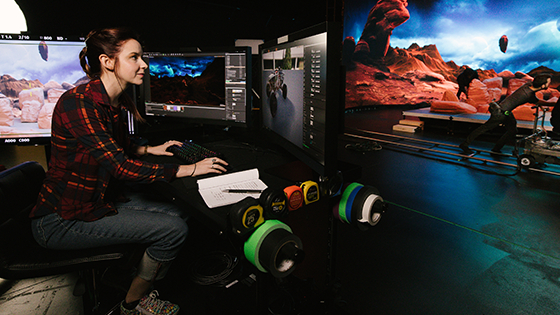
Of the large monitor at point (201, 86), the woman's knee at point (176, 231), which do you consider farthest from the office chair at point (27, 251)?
the large monitor at point (201, 86)

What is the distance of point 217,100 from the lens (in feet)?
6.06

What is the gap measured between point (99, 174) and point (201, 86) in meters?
0.86

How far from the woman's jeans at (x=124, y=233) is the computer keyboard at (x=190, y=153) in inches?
12.9

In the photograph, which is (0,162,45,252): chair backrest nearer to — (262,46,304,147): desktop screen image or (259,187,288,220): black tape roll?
(259,187,288,220): black tape roll

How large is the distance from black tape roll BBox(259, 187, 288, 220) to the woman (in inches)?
17.2

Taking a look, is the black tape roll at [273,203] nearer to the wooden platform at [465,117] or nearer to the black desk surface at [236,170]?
the black desk surface at [236,170]

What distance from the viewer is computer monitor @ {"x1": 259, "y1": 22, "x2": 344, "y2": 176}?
91cm

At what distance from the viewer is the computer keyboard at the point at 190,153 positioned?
144cm

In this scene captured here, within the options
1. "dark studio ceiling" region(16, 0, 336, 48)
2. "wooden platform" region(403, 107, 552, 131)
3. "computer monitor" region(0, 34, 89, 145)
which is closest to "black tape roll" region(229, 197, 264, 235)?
"computer monitor" region(0, 34, 89, 145)

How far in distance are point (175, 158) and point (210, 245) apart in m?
0.80

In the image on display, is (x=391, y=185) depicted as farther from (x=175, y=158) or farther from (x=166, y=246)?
A: (x=166, y=246)

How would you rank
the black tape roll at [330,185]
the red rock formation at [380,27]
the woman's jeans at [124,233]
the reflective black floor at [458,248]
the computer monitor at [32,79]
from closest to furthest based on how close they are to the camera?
1. the black tape roll at [330,185]
2. the woman's jeans at [124,233]
3. the reflective black floor at [458,248]
4. the computer monitor at [32,79]
5. the red rock formation at [380,27]

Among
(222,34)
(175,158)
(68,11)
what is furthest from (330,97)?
(222,34)

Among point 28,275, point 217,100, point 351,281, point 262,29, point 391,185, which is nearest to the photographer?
point 28,275
